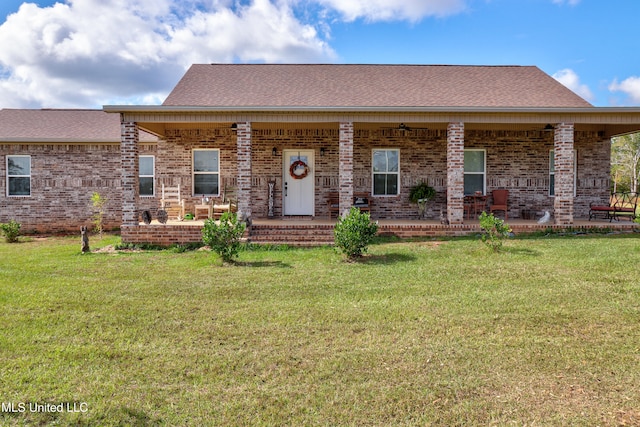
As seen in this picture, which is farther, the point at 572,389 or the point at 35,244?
the point at 35,244

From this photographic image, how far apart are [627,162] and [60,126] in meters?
46.1

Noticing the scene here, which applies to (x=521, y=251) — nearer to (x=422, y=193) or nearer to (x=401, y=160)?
(x=422, y=193)

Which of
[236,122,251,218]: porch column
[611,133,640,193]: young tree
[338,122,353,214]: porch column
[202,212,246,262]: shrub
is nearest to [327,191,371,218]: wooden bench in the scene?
[338,122,353,214]: porch column

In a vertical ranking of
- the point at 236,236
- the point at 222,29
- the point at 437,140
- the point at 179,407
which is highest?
the point at 222,29

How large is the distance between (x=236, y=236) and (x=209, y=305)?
2.89 meters

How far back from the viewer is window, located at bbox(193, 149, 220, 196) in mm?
13234

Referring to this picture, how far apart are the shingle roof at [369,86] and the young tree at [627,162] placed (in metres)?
28.4

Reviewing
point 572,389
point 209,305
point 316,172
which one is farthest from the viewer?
point 316,172

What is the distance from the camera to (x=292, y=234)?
1045 centimetres

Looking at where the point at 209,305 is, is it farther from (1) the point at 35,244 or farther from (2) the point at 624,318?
(1) the point at 35,244

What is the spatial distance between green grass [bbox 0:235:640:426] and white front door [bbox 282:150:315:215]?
5.84 m

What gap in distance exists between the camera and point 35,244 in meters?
11.3

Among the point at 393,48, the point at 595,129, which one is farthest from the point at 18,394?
the point at 393,48

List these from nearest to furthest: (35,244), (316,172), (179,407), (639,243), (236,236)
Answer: (179,407)
(236,236)
(639,243)
(35,244)
(316,172)
